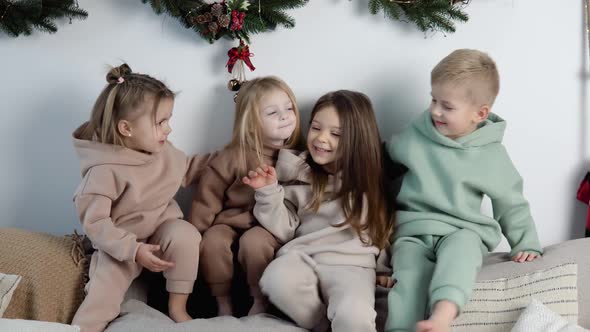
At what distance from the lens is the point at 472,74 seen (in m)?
1.98

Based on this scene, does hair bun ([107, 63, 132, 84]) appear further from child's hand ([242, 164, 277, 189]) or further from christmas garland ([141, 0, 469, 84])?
child's hand ([242, 164, 277, 189])

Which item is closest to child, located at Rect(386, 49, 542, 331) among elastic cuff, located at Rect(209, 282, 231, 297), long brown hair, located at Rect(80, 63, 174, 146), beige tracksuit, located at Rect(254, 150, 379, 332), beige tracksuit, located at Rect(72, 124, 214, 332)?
beige tracksuit, located at Rect(254, 150, 379, 332)

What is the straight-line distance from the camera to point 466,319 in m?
1.82

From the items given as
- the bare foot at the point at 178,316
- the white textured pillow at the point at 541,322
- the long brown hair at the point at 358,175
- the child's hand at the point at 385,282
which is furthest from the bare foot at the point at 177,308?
the white textured pillow at the point at 541,322

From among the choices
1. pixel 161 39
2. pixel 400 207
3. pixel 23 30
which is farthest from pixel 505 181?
pixel 23 30

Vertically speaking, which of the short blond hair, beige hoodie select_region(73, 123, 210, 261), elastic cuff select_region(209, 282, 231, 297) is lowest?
elastic cuff select_region(209, 282, 231, 297)

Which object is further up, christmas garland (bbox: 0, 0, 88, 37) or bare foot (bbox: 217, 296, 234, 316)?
christmas garland (bbox: 0, 0, 88, 37)

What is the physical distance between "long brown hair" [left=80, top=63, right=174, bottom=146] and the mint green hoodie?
81cm

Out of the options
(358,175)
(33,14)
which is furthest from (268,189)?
(33,14)

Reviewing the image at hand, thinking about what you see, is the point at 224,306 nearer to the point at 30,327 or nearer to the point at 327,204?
the point at 327,204

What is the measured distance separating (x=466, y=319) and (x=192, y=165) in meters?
1.02

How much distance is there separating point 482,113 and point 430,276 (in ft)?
Answer: 1.71

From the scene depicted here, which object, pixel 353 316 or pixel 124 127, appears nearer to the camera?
pixel 353 316

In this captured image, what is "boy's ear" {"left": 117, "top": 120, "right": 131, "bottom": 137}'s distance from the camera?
2.02 meters
